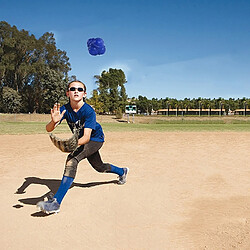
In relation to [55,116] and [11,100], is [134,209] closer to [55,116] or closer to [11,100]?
[55,116]

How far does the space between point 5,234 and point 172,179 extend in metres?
3.80

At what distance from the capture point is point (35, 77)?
61656mm

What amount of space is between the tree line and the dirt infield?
47.5 m

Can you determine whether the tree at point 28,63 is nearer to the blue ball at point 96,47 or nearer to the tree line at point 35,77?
the tree line at point 35,77

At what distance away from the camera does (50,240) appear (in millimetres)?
3162

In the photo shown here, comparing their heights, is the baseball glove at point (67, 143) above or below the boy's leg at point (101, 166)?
above

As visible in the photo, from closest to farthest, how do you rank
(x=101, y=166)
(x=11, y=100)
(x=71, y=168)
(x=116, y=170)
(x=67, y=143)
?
(x=67, y=143) < (x=71, y=168) < (x=101, y=166) < (x=116, y=170) < (x=11, y=100)

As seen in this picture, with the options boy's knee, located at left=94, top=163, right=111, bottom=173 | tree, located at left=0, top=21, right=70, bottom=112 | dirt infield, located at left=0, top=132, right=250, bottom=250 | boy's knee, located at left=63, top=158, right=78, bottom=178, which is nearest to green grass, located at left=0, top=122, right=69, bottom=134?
dirt infield, located at left=0, top=132, right=250, bottom=250

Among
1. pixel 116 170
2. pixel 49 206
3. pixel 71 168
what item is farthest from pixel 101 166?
pixel 49 206

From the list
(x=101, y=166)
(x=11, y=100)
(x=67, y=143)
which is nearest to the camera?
(x=67, y=143)

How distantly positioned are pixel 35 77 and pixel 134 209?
61.9m

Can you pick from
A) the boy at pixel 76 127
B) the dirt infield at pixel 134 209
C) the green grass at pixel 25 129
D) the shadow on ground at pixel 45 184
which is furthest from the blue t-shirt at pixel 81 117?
the green grass at pixel 25 129

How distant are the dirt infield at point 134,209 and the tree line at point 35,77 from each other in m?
47.5

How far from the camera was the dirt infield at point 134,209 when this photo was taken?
10.4ft
